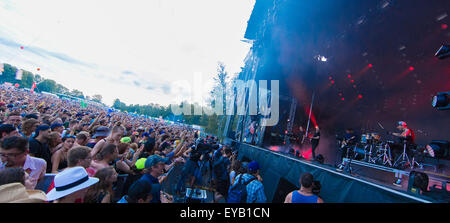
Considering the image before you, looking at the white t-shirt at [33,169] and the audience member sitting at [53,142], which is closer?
the white t-shirt at [33,169]

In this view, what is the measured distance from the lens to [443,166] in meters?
6.50

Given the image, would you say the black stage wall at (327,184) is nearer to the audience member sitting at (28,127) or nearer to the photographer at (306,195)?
the photographer at (306,195)

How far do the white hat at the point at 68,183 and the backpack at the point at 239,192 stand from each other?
2.43 meters

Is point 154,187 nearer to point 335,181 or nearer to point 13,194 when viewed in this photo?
point 13,194

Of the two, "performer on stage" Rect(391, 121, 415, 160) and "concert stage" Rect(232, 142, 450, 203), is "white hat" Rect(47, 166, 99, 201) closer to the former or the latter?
"concert stage" Rect(232, 142, 450, 203)

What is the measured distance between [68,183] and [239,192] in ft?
8.79

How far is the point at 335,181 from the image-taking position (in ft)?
10.3

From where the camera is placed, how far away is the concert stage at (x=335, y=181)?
2.24 metres

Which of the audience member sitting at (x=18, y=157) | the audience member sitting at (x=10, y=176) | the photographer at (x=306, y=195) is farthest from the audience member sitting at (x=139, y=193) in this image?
the photographer at (x=306, y=195)

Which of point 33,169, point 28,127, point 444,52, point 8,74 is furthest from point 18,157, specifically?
point 8,74

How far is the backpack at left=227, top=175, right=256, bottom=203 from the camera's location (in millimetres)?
3321

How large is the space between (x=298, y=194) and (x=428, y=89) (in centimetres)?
1111

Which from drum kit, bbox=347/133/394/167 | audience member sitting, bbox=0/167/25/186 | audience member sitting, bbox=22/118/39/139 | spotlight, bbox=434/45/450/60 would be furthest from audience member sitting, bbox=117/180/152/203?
drum kit, bbox=347/133/394/167
